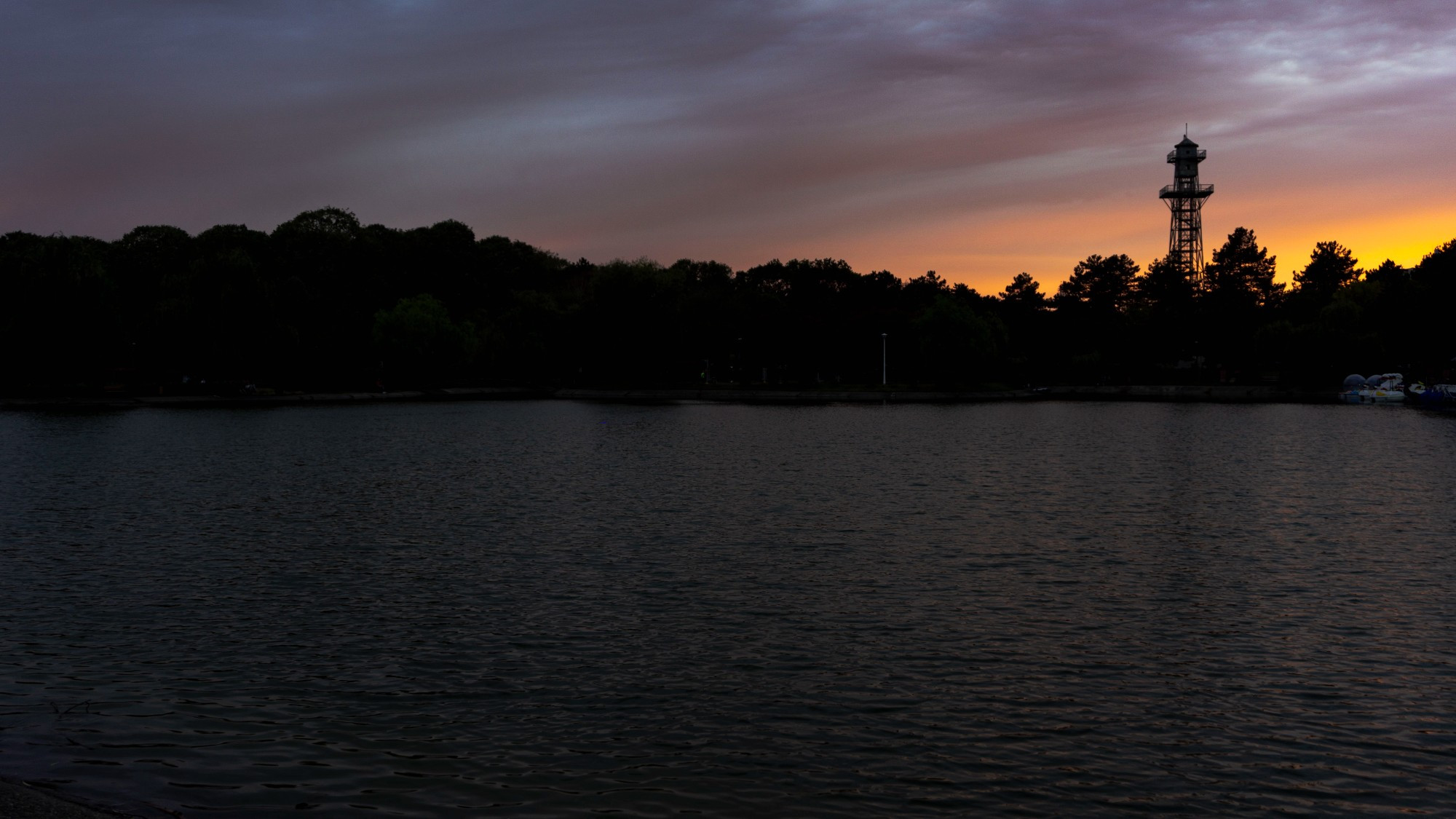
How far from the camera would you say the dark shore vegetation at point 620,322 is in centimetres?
10719

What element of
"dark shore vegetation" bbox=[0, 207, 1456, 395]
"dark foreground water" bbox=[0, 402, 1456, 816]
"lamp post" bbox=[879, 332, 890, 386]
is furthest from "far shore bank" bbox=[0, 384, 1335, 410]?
"dark foreground water" bbox=[0, 402, 1456, 816]

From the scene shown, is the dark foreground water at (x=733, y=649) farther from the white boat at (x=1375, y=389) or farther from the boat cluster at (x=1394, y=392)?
the white boat at (x=1375, y=389)

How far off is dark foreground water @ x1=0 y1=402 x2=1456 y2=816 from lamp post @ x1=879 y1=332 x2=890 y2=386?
117 m

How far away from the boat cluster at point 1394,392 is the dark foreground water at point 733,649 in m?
91.0

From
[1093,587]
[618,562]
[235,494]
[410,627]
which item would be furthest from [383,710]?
[235,494]

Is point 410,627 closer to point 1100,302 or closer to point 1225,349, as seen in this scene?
point 1225,349

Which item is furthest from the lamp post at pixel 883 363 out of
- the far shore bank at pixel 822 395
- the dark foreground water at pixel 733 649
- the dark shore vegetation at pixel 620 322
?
the dark foreground water at pixel 733 649

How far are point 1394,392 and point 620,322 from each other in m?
93.5

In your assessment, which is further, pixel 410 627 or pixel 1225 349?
pixel 1225 349

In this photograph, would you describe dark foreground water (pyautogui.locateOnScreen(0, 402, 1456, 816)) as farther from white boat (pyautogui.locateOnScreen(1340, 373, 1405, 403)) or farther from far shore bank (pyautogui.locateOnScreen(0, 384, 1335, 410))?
far shore bank (pyautogui.locateOnScreen(0, 384, 1335, 410))

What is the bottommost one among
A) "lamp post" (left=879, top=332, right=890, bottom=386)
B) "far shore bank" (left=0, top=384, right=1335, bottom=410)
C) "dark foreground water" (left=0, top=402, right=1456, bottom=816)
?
"dark foreground water" (left=0, top=402, right=1456, bottom=816)

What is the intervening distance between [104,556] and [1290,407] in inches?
4504

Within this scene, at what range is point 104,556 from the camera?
22.0 meters

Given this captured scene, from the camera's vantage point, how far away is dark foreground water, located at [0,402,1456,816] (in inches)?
398
